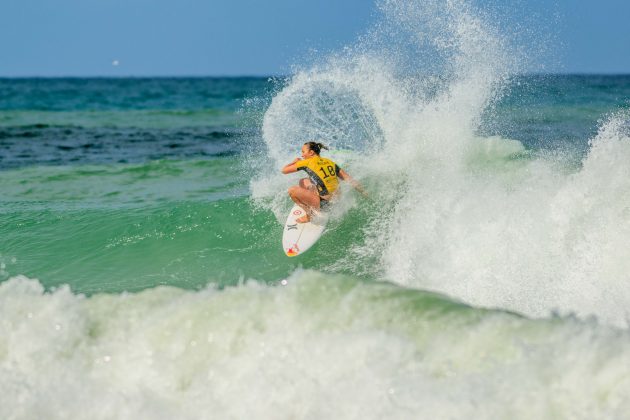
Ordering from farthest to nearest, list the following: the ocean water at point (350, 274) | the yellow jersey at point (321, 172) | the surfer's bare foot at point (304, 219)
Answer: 1. the surfer's bare foot at point (304, 219)
2. the yellow jersey at point (321, 172)
3. the ocean water at point (350, 274)

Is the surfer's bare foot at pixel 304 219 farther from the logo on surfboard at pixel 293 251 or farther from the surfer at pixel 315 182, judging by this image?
the logo on surfboard at pixel 293 251

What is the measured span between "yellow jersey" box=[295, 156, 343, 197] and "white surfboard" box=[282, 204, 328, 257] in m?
0.34

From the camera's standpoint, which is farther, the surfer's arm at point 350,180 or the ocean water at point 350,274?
the surfer's arm at point 350,180

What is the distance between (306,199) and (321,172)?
41cm

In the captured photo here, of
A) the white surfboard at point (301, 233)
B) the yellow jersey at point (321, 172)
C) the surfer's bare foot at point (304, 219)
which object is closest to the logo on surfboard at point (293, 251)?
the white surfboard at point (301, 233)

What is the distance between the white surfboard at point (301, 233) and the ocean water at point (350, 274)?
0.41 ft

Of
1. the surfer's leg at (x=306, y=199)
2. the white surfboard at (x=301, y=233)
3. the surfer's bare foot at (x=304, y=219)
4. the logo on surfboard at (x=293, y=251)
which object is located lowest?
the logo on surfboard at (x=293, y=251)

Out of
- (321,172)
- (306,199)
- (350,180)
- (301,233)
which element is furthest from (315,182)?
(301,233)

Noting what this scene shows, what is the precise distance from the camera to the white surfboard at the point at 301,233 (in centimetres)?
980

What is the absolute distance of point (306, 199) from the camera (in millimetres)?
10109

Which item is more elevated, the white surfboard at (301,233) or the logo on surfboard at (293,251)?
the white surfboard at (301,233)

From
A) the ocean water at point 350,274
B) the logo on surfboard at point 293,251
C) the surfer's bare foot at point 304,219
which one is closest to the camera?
the ocean water at point 350,274

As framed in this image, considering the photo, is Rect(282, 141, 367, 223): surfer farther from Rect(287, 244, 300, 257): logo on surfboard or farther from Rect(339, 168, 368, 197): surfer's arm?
Rect(287, 244, 300, 257): logo on surfboard

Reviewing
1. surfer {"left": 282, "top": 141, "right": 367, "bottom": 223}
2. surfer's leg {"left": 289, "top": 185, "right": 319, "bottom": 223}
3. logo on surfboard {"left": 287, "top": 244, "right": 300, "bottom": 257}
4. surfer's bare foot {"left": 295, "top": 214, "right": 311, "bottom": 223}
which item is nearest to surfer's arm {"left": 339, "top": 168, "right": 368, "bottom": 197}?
surfer {"left": 282, "top": 141, "right": 367, "bottom": 223}
